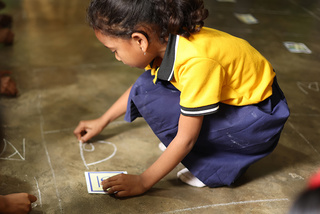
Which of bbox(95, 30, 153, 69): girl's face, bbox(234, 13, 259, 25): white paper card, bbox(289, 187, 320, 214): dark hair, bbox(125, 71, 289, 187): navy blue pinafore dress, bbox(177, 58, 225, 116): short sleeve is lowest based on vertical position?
bbox(234, 13, 259, 25): white paper card

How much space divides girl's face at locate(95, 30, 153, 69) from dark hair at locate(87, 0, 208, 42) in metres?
0.02

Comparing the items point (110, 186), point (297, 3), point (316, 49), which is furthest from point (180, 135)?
point (297, 3)

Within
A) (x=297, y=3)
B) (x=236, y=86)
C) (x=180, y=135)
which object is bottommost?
(x=297, y=3)

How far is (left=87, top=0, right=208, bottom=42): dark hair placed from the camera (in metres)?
1.30

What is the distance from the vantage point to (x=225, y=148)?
1591mm

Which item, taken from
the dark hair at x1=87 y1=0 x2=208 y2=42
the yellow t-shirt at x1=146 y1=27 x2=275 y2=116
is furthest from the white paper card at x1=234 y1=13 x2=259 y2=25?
the dark hair at x1=87 y1=0 x2=208 y2=42

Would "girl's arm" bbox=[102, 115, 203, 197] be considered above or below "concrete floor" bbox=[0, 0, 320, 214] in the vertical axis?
above

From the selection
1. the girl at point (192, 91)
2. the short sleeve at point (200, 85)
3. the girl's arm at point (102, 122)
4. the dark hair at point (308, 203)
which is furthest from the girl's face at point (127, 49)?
the dark hair at point (308, 203)

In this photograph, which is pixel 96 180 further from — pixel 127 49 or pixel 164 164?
pixel 127 49

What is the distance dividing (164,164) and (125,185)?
0.17 meters

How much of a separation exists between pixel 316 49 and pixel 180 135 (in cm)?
219

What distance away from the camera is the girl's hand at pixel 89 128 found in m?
1.88

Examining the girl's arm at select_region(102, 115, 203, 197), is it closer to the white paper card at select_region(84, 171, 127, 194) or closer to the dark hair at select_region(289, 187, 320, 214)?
the white paper card at select_region(84, 171, 127, 194)

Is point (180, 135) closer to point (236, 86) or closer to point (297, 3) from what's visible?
point (236, 86)
